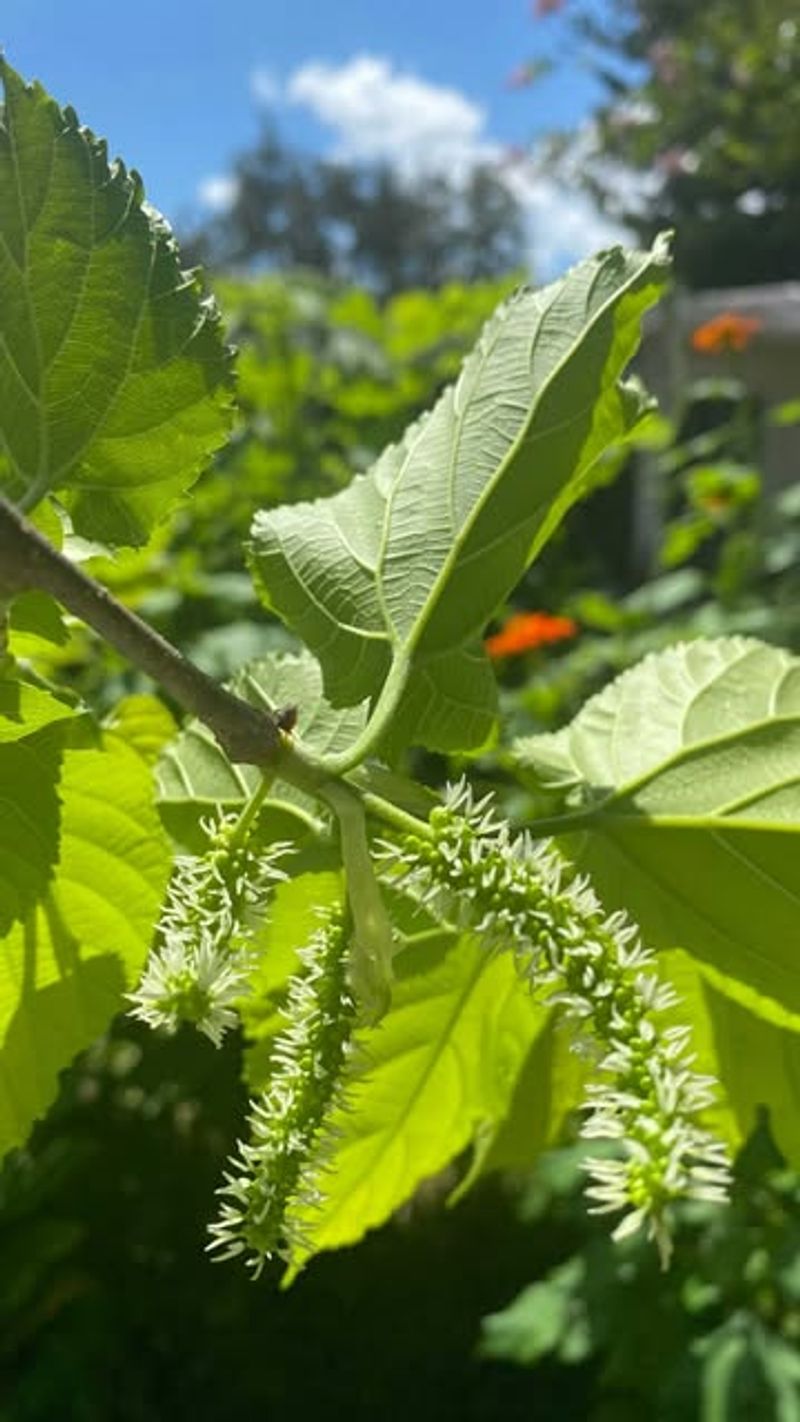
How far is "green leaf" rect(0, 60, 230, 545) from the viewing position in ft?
1.56

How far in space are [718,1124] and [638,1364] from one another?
1139 millimetres

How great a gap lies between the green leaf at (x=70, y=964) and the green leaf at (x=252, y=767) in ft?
0.14

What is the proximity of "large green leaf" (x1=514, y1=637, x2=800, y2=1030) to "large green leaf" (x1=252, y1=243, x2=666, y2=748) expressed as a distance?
66 millimetres

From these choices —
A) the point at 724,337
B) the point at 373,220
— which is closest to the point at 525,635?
the point at 724,337

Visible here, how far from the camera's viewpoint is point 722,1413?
1.41m

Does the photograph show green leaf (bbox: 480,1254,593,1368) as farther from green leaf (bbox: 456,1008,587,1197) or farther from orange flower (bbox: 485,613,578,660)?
orange flower (bbox: 485,613,578,660)

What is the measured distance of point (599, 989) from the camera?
1.30 feet

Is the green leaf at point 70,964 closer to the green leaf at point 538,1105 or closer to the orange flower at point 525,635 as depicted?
the green leaf at point 538,1105

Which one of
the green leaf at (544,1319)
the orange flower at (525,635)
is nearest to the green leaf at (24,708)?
the green leaf at (544,1319)

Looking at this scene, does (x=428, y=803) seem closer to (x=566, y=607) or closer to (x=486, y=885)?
(x=486, y=885)

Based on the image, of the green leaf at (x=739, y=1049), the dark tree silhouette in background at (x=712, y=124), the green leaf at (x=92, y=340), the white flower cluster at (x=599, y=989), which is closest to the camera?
the white flower cluster at (x=599, y=989)

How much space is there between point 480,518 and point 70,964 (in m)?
0.19

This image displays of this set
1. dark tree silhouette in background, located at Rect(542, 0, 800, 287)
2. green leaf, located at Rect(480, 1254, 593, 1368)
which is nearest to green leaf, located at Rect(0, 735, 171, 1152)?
green leaf, located at Rect(480, 1254, 593, 1368)

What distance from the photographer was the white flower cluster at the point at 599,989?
347 mm
